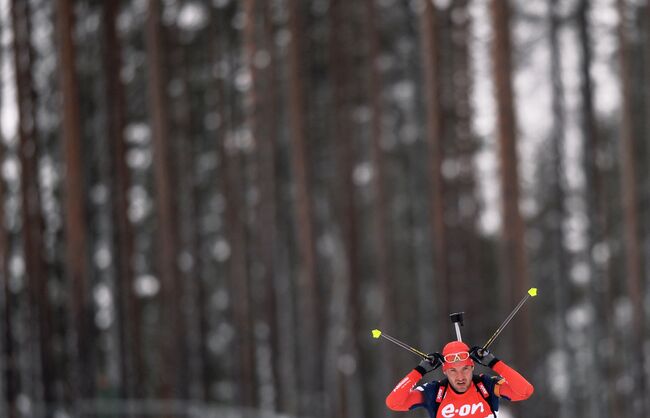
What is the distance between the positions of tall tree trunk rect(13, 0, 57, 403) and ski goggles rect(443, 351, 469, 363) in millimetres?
15544

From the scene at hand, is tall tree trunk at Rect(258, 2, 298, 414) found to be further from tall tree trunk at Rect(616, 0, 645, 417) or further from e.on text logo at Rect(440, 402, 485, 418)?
e.on text logo at Rect(440, 402, 485, 418)

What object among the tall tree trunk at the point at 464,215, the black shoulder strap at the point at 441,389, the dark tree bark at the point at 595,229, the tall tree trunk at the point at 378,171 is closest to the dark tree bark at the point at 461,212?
the tall tree trunk at the point at 464,215

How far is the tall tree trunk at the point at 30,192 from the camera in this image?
19.5m

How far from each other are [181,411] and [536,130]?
485 inches

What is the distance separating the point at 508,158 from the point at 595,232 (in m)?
A: 8.54

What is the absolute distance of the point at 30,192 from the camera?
771 inches

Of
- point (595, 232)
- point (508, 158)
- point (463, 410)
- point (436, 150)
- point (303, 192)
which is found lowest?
point (595, 232)

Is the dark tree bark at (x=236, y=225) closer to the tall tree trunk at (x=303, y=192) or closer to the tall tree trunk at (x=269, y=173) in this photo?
the tall tree trunk at (x=269, y=173)

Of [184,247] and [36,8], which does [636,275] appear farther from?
[36,8]

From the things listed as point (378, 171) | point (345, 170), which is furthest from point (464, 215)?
point (378, 171)

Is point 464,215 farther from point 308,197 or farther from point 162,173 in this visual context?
point 162,173

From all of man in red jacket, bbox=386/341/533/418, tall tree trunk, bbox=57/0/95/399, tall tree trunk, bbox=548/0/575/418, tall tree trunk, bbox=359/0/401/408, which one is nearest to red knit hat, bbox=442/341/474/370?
man in red jacket, bbox=386/341/533/418

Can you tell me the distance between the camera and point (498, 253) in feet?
94.1

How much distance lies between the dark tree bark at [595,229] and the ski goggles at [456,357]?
16970mm
